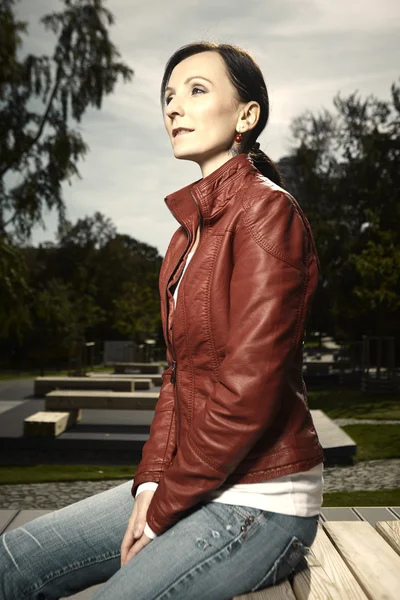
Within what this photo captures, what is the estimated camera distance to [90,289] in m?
38.8

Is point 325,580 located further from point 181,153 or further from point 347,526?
point 181,153

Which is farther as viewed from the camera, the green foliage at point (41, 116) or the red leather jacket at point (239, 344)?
the green foliage at point (41, 116)

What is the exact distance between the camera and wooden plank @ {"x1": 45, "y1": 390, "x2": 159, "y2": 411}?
29.8 ft

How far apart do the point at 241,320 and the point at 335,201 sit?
24.7 meters

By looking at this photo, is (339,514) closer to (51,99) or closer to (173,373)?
(173,373)

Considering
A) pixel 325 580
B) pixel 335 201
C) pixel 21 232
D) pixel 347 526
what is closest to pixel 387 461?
pixel 347 526

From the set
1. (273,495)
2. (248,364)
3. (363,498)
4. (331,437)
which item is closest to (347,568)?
(273,495)

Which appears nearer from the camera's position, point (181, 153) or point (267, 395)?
point (267, 395)

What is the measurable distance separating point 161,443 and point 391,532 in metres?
0.79

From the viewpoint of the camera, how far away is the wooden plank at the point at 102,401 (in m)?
9.07

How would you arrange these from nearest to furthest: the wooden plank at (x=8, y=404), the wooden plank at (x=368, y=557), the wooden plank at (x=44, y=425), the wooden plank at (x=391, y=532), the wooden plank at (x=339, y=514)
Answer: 1. the wooden plank at (x=368, y=557)
2. the wooden plank at (x=391, y=532)
3. the wooden plank at (x=339, y=514)
4. the wooden plank at (x=44, y=425)
5. the wooden plank at (x=8, y=404)

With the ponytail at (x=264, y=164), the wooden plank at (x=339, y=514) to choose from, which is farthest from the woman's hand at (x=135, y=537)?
the wooden plank at (x=339, y=514)

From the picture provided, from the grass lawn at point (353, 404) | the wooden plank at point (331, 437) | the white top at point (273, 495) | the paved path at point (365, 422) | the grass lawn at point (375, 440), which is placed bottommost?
the grass lawn at point (353, 404)

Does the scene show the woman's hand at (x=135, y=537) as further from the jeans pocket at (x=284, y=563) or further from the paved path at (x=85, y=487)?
the paved path at (x=85, y=487)
